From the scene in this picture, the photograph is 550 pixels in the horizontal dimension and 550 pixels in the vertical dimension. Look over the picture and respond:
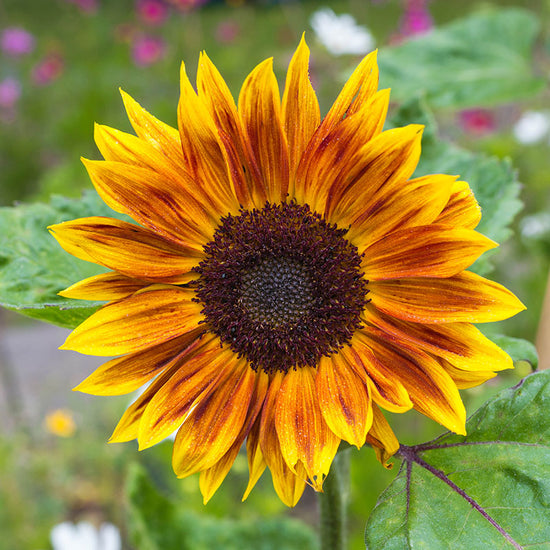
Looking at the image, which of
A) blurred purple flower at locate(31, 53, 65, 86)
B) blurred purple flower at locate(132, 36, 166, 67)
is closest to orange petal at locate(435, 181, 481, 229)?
blurred purple flower at locate(132, 36, 166, 67)

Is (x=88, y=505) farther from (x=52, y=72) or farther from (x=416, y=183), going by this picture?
(x=52, y=72)

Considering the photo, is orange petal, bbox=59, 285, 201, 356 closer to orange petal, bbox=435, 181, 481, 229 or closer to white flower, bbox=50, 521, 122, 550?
orange petal, bbox=435, 181, 481, 229

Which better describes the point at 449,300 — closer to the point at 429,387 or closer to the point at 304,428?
the point at 429,387

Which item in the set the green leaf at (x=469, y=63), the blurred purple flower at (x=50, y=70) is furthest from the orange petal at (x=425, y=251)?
the blurred purple flower at (x=50, y=70)

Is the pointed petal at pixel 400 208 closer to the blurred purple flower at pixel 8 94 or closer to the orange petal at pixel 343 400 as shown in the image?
the orange petal at pixel 343 400

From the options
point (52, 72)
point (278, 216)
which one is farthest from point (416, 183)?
point (52, 72)

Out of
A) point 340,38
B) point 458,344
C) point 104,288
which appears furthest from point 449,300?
point 340,38
